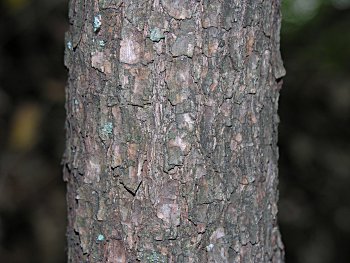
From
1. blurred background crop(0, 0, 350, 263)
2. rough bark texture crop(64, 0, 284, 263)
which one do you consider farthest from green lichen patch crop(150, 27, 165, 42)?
blurred background crop(0, 0, 350, 263)

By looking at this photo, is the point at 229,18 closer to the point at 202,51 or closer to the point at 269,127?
the point at 202,51

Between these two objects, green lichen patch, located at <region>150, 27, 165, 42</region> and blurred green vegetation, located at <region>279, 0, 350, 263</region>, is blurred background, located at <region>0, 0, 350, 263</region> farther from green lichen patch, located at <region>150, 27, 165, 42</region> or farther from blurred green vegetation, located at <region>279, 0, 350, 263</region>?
green lichen patch, located at <region>150, 27, 165, 42</region>

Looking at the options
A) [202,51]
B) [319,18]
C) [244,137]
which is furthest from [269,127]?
[319,18]

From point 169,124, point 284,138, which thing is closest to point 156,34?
point 169,124

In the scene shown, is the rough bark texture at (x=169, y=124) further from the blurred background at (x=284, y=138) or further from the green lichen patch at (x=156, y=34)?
the blurred background at (x=284, y=138)

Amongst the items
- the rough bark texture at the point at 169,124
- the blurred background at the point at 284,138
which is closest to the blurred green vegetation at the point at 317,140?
the blurred background at the point at 284,138
